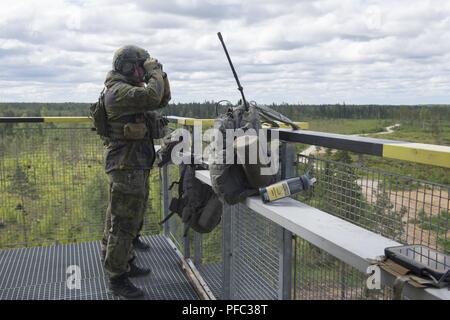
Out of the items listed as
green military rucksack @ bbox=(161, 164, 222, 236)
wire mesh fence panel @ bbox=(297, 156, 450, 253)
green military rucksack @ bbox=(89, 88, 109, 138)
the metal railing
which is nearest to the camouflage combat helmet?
green military rucksack @ bbox=(89, 88, 109, 138)

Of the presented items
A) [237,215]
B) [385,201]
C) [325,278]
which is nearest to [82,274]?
[237,215]

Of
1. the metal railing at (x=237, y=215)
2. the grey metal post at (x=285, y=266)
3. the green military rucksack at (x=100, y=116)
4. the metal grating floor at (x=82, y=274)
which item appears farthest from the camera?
the metal grating floor at (x=82, y=274)

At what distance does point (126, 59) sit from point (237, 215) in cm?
148

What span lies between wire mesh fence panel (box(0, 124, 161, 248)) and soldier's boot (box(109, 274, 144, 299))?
47.4 inches

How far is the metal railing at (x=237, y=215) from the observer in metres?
1.72

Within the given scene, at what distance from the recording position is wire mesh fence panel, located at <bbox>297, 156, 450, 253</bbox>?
5.08 feet

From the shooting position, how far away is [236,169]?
245 cm

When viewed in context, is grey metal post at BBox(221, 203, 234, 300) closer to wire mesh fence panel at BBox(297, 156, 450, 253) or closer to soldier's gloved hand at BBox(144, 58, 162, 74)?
wire mesh fence panel at BBox(297, 156, 450, 253)

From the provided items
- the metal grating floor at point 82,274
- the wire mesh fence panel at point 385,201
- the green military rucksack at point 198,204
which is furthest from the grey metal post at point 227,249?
the wire mesh fence panel at point 385,201

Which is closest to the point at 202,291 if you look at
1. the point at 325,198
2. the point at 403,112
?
the point at 325,198

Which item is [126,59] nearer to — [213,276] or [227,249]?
[227,249]

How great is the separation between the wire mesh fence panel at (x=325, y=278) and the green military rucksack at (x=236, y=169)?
0.38m

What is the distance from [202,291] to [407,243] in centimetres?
214

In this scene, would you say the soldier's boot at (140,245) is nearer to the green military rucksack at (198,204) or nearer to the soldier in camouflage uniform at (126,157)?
the soldier in camouflage uniform at (126,157)
